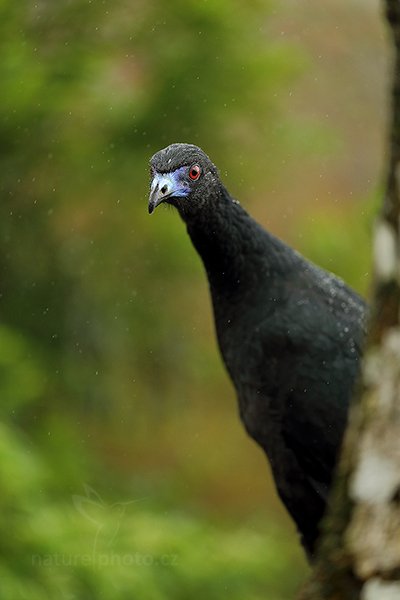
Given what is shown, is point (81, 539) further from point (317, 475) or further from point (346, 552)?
point (346, 552)

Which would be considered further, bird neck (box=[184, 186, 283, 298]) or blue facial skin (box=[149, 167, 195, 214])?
bird neck (box=[184, 186, 283, 298])

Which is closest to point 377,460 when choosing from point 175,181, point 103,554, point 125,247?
point 175,181

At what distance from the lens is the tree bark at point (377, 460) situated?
1.85 m

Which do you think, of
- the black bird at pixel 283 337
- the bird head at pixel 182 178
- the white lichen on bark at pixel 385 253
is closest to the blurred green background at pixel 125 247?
the black bird at pixel 283 337

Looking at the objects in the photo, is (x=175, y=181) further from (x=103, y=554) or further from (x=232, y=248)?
(x=103, y=554)

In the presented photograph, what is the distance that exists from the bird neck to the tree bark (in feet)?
5.50

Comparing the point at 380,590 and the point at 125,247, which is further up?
the point at 380,590

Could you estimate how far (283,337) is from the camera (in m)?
3.58

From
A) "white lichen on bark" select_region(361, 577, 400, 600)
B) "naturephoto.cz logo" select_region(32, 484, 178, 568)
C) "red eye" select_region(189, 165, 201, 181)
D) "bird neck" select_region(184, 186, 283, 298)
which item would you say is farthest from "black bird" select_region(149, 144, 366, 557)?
"naturephoto.cz logo" select_region(32, 484, 178, 568)

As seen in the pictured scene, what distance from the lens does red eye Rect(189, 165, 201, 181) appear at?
3.22 meters

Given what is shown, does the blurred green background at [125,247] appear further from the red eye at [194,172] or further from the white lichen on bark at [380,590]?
the white lichen on bark at [380,590]

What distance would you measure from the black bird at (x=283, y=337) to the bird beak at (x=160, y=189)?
1.36 ft

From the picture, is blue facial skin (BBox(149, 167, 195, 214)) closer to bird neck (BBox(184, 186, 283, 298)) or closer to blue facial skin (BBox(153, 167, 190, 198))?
blue facial skin (BBox(153, 167, 190, 198))

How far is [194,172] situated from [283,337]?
655mm
